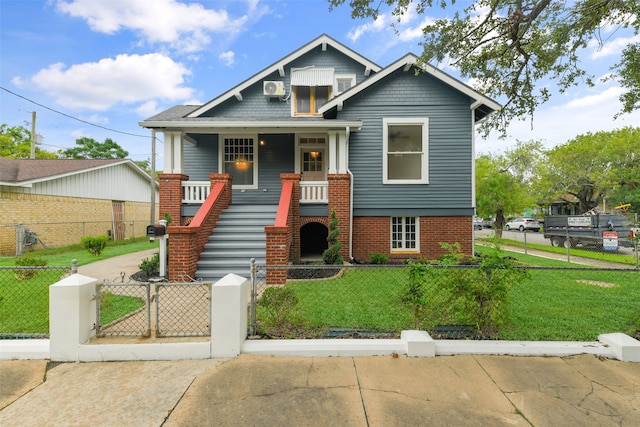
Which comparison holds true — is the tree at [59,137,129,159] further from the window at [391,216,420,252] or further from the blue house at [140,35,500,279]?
the window at [391,216,420,252]

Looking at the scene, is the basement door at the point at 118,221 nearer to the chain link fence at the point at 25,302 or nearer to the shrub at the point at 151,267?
the chain link fence at the point at 25,302

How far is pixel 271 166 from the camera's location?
11594mm

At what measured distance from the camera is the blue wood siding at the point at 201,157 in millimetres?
11852

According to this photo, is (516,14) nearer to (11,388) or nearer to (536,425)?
(536,425)

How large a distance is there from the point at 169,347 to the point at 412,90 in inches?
382

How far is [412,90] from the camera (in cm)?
997

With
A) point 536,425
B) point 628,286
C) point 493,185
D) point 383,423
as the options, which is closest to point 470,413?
point 536,425

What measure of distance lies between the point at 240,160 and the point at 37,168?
11.7 meters

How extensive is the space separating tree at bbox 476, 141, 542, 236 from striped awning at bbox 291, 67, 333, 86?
54.5 ft

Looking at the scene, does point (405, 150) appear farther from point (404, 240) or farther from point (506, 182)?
point (506, 182)

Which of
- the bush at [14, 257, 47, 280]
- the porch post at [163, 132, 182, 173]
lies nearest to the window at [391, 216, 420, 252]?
the porch post at [163, 132, 182, 173]

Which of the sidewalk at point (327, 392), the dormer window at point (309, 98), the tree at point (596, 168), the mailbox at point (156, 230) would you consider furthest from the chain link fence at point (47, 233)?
the tree at point (596, 168)

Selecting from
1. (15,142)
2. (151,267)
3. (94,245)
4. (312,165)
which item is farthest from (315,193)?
(15,142)

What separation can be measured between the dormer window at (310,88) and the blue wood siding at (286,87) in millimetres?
315
